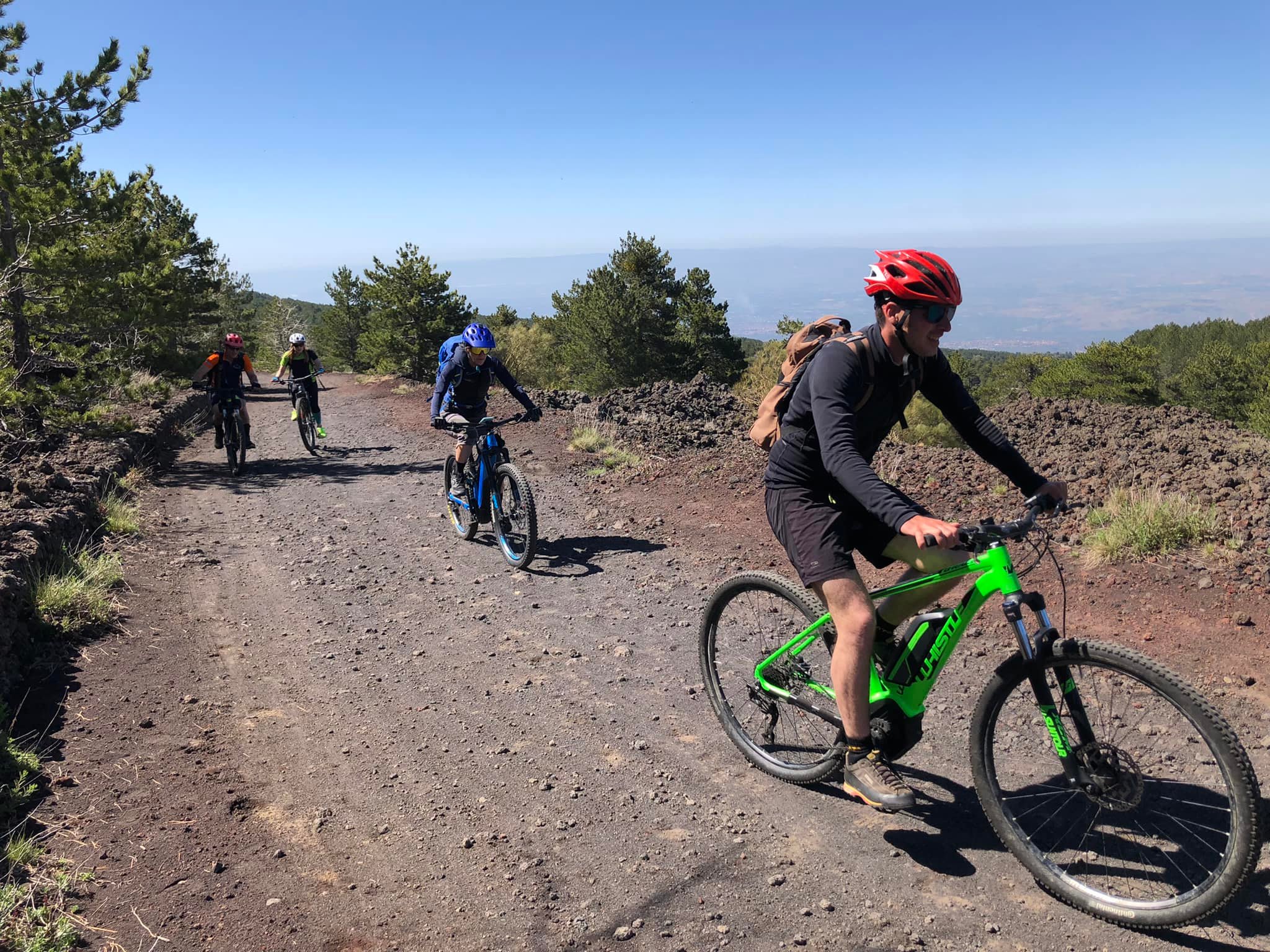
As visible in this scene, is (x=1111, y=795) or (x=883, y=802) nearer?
(x=1111, y=795)

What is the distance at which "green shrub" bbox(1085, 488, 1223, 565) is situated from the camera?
575cm

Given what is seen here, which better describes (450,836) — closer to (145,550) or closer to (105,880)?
(105,880)

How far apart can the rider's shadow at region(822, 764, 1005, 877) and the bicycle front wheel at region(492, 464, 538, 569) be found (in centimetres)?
401

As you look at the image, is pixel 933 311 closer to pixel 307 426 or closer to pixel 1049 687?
pixel 1049 687

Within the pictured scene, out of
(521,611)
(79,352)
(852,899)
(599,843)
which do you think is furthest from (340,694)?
(79,352)

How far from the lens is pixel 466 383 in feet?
26.2

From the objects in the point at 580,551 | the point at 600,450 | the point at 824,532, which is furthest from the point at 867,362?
the point at 600,450

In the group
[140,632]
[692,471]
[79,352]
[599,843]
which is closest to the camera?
[599,843]

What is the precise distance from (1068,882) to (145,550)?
8.20 metres

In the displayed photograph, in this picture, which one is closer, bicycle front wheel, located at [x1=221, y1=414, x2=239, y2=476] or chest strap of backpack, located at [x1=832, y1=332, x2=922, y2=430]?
chest strap of backpack, located at [x1=832, y1=332, x2=922, y2=430]

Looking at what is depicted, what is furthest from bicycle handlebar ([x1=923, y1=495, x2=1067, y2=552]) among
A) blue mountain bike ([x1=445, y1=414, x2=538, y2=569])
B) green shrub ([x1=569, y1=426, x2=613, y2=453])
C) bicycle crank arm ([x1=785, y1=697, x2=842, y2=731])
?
green shrub ([x1=569, y1=426, x2=613, y2=453])

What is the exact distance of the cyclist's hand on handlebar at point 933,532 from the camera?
2570mm

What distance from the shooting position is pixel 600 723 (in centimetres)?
441

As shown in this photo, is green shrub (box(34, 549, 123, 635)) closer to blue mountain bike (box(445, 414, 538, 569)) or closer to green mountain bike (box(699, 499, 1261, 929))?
blue mountain bike (box(445, 414, 538, 569))
